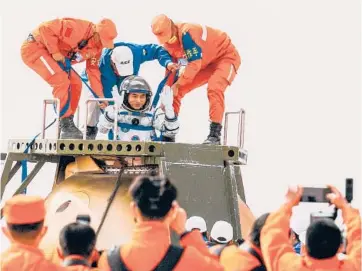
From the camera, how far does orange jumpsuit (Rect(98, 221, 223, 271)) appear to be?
6.62 m

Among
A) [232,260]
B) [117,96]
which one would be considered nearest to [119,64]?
[117,96]

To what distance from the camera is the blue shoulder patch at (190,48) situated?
13648 mm

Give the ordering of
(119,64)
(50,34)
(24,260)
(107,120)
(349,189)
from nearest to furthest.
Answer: (24,260) → (349,189) → (107,120) → (50,34) → (119,64)

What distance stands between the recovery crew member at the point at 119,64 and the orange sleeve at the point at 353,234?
7.16 m

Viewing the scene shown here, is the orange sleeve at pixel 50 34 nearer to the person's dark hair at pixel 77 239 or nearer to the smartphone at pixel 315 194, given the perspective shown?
the person's dark hair at pixel 77 239

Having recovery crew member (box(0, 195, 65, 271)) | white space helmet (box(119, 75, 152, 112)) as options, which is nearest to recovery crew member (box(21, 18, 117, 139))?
white space helmet (box(119, 75, 152, 112))

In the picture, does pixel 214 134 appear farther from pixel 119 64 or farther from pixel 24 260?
pixel 24 260

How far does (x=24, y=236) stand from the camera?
693 centimetres

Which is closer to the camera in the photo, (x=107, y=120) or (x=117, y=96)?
(x=107, y=120)

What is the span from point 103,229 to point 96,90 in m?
2.66

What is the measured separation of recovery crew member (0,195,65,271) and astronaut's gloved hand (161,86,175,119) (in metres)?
6.26

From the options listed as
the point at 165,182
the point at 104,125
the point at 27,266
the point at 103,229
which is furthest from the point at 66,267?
the point at 104,125

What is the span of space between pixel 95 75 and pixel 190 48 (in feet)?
4.67

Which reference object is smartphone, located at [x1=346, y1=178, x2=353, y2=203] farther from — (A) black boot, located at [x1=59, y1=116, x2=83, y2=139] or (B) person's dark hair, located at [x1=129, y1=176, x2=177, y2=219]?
(A) black boot, located at [x1=59, y1=116, x2=83, y2=139]
